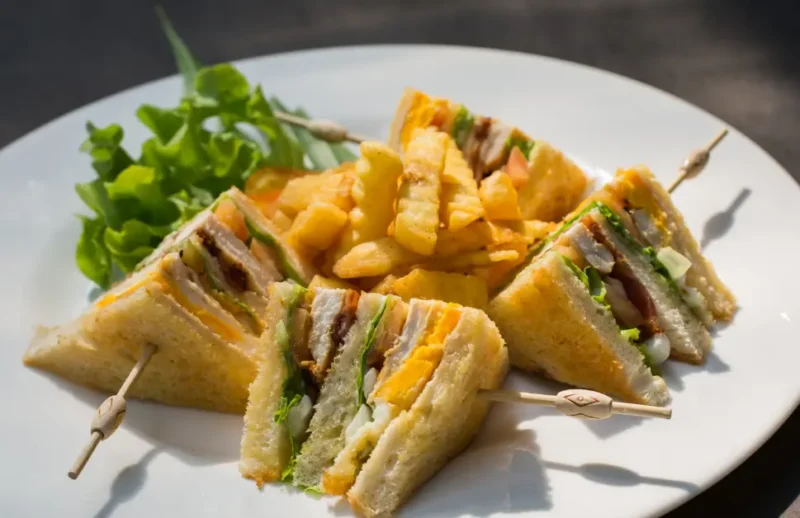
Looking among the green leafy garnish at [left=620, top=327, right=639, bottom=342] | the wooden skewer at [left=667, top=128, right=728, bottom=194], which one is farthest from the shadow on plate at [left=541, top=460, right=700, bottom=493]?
the wooden skewer at [left=667, top=128, right=728, bottom=194]

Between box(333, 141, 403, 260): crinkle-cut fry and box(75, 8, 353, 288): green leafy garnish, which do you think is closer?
box(333, 141, 403, 260): crinkle-cut fry

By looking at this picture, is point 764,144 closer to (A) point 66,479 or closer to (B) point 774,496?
(B) point 774,496

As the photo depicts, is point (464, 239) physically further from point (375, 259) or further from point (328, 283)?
point (328, 283)

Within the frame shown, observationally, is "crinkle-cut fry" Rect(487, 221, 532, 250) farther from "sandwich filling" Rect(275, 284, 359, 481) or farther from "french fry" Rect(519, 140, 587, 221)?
"sandwich filling" Rect(275, 284, 359, 481)

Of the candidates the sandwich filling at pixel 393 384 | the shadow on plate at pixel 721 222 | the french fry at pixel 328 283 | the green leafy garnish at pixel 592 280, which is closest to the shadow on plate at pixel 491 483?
the sandwich filling at pixel 393 384

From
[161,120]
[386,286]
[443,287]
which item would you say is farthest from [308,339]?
[161,120]

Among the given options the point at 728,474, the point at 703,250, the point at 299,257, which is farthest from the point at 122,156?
the point at 728,474

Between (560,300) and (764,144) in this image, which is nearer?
(560,300)
